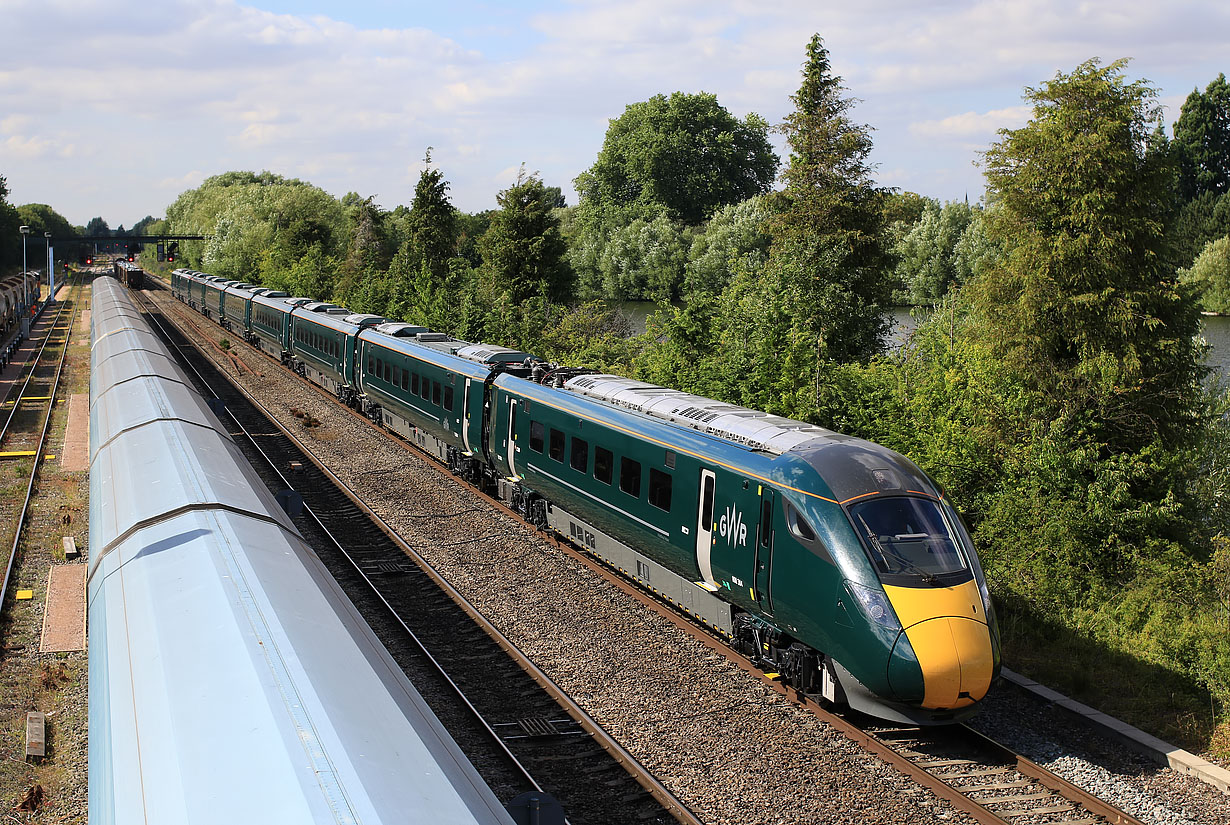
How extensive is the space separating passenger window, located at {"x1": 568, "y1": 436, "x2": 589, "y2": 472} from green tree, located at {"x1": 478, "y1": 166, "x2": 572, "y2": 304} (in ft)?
87.8

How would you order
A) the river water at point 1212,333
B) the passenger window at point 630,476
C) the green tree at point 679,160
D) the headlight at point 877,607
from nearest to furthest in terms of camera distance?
the headlight at point 877,607 → the passenger window at point 630,476 → the river water at point 1212,333 → the green tree at point 679,160

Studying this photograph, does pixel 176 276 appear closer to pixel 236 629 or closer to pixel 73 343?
pixel 73 343

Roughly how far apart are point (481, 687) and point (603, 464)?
4.46 meters

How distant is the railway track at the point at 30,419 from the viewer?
62.3ft

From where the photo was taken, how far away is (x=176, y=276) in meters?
88.4

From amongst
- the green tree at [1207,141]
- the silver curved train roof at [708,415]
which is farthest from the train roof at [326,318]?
the green tree at [1207,141]

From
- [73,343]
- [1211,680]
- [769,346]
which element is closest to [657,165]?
[73,343]

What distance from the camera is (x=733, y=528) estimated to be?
11.9m

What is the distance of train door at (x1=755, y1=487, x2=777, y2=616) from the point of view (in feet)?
36.6

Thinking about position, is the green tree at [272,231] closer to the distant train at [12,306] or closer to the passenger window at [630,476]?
the distant train at [12,306]

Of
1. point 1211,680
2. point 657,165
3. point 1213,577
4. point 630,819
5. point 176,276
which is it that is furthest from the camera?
point 176,276

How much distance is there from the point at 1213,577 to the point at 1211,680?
11.1ft

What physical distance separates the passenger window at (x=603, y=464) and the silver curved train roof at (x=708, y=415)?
0.84 m

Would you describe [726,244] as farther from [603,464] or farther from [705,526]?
[705,526]
